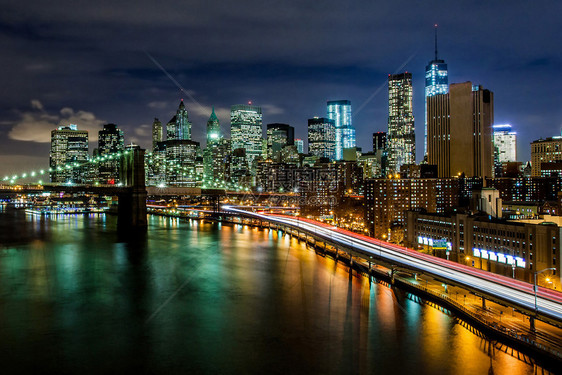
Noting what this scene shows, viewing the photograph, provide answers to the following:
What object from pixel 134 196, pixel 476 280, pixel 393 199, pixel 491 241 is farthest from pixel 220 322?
pixel 393 199

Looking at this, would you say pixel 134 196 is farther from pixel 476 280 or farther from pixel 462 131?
pixel 462 131

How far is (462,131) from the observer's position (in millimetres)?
102625

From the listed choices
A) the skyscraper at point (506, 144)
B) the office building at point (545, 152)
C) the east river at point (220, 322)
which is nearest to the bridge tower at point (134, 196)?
the east river at point (220, 322)

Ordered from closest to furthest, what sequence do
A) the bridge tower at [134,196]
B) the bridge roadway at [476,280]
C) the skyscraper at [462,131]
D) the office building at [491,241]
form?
the bridge roadway at [476,280]
the office building at [491,241]
the bridge tower at [134,196]
the skyscraper at [462,131]

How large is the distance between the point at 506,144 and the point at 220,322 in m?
146

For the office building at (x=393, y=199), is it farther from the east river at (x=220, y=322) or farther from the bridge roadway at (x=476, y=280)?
the east river at (x=220, y=322)

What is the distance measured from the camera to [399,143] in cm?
17188

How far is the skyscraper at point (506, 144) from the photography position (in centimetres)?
14438

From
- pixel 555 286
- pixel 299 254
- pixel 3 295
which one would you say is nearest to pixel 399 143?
pixel 299 254

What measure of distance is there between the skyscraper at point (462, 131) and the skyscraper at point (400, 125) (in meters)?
57.3

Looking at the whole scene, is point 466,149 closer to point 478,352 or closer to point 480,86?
point 480,86

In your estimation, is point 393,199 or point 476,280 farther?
point 393,199

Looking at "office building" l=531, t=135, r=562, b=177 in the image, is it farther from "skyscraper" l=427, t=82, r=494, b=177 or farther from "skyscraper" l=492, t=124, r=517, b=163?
"skyscraper" l=492, t=124, r=517, b=163

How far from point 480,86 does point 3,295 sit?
324 feet
